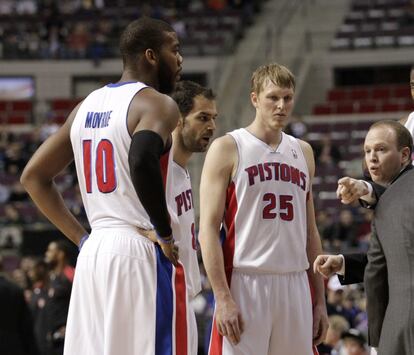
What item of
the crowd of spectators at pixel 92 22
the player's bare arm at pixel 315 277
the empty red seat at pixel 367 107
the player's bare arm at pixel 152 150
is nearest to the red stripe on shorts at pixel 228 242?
the player's bare arm at pixel 315 277

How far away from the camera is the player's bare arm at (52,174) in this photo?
5414 millimetres

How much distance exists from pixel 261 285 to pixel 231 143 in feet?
2.52

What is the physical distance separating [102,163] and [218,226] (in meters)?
0.95

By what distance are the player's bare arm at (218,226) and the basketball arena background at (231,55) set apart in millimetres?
17085

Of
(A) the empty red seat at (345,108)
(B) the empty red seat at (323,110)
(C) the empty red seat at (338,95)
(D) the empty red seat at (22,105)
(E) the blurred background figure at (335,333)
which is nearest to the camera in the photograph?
(E) the blurred background figure at (335,333)

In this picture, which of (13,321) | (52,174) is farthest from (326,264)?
(13,321)

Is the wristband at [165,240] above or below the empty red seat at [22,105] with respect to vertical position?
below

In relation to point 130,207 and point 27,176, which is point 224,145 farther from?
point 27,176

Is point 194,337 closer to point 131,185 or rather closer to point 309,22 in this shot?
point 131,185

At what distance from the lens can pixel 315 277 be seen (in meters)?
6.14

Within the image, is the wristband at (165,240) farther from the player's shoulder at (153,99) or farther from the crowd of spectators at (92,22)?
the crowd of spectators at (92,22)

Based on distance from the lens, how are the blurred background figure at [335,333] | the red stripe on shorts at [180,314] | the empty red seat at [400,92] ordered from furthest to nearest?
1. the empty red seat at [400,92]
2. the blurred background figure at [335,333]
3. the red stripe on shorts at [180,314]

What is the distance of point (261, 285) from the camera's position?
5867 millimetres

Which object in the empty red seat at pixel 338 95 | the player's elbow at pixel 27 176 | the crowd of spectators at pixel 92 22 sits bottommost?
the player's elbow at pixel 27 176
